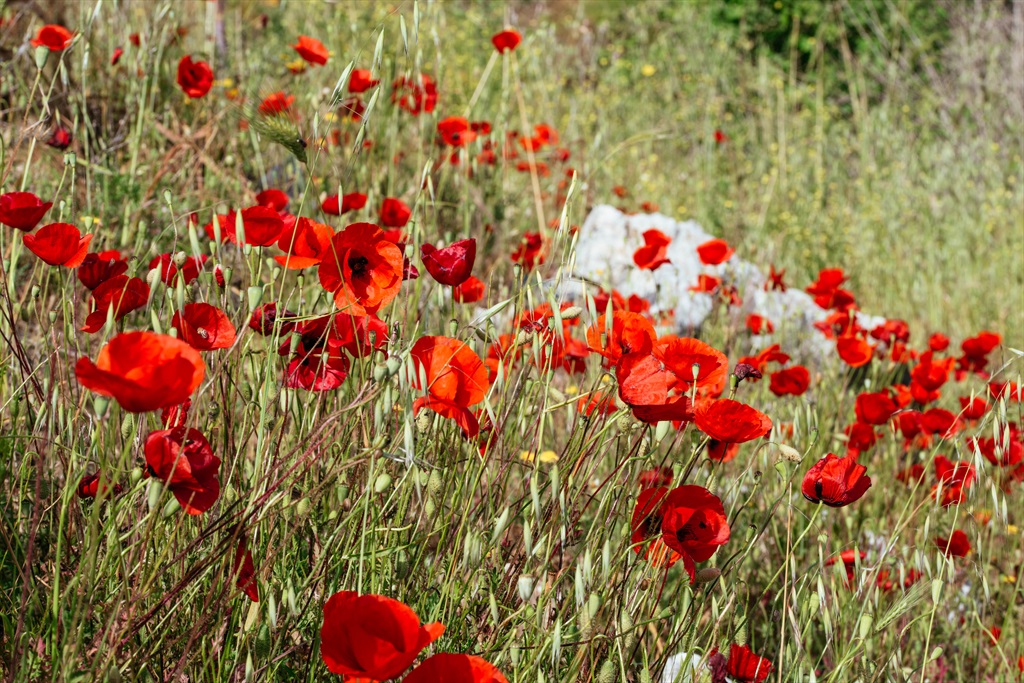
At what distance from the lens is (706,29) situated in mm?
6906

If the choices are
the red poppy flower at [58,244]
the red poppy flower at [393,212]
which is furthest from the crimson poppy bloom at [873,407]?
the red poppy flower at [58,244]

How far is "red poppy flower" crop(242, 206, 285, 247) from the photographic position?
117 centimetres

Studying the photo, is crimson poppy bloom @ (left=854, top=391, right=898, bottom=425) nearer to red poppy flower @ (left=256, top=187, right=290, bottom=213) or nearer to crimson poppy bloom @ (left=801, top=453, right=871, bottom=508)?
crimson poppy bloom @ (left=801, top=453, right=871, bottom=508)

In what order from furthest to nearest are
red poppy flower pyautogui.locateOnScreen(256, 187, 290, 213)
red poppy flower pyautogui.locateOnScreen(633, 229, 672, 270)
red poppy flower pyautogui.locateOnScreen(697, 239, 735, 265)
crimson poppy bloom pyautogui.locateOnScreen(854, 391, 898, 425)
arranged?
1. red poppy flower pyautogui.locateOnScreen(697, 239, 735, 265)
2. red poppy flower pyautogui.locateOnScreen(633, 229, 672, 270)
3. crimson poppy bloom pyautogui.locateOnScreen(854, 391, 898, 425)
4. red poppy flower pyautogui.locateOnScreen(256, 187, 290, 213)

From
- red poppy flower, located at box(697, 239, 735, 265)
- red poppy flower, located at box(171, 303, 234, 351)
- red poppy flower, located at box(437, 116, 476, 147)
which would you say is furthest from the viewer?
red poppy flower, located at box(437, 116, 476, 147)

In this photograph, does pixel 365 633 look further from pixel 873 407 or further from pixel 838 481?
pixel 873 407

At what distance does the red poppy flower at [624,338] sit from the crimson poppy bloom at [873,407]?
33.6 inches

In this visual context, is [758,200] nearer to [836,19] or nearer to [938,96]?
[938,96]

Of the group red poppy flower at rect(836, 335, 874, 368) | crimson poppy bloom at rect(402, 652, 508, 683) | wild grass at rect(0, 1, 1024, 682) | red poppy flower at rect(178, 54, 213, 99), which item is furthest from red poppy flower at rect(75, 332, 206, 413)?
red poppy flower at rect(836, 335, 874, 368)

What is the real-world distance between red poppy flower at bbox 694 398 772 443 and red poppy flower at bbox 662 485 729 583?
0.09 meters

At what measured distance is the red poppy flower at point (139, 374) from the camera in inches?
31.3

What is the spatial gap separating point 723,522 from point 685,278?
2257mm

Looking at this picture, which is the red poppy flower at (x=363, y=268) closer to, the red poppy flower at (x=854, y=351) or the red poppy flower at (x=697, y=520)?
the red poppy flower at (x=697, y=520)

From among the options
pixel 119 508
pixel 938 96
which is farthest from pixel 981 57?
pixel 119 508
